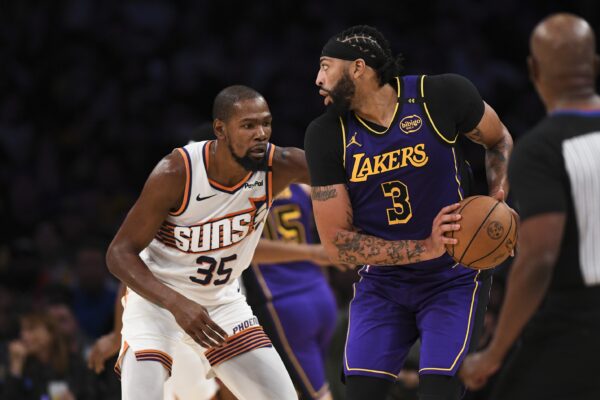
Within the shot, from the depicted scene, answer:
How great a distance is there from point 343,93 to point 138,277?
1.42m

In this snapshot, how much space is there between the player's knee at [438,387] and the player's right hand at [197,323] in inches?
42.8

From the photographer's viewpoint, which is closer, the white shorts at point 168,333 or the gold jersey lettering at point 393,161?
the gold jersey lettering at point 393,161

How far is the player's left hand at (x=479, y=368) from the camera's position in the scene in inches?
147

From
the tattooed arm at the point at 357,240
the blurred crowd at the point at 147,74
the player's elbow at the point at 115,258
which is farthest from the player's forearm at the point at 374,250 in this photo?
the blurred crowd at the point at 147,74

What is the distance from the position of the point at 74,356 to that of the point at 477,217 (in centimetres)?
478

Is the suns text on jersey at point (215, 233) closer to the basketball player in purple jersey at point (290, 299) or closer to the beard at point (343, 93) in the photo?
the beard at point (343, 93)

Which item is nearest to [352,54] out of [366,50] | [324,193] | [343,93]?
[366,50]

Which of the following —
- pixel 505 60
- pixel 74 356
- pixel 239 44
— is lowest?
pixel 74 356

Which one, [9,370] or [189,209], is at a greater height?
[189,209]

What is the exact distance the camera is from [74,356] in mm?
8391

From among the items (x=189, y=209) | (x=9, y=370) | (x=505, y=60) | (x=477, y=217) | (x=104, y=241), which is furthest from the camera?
(x=505, y=60)

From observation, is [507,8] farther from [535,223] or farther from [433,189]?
[535,223]

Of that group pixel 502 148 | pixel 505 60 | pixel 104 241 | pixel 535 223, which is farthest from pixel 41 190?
pixel 535 223

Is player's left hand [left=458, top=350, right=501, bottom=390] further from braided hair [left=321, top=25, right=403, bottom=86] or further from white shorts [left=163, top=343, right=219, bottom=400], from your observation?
white shorts [left=163, top=343, right=219, bottom=400]
